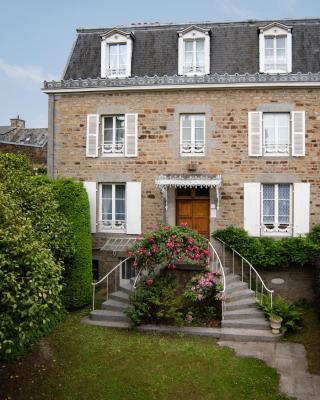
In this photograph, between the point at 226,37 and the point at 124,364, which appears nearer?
the point at 124,364

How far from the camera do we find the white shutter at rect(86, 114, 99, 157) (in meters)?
13.8

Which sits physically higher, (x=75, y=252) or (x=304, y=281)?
(x=75, y=252)

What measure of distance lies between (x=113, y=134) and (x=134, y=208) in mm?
2810

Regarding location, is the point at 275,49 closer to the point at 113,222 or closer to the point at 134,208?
the point at 134,208

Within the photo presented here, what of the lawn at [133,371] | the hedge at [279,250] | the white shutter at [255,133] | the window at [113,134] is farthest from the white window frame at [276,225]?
the window at [113,134]

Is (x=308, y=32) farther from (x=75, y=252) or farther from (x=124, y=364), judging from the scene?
(x=124, y=364)

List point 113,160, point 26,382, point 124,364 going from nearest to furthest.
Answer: point 26,382 → point 124,364 → point 113,160

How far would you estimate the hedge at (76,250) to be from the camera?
462 inches

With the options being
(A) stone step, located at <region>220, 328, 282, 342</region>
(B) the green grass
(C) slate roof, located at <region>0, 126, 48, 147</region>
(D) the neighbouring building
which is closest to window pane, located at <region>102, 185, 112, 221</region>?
(A) stone step, located at <region>220, 328, 282, 342</region>

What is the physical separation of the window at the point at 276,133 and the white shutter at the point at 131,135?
4469 mm

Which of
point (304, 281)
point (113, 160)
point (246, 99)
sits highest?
point (246, 99)

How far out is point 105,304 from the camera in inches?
443

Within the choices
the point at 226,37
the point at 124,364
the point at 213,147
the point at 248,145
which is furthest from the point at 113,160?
the point at 124,364

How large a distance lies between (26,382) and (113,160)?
315 inches
